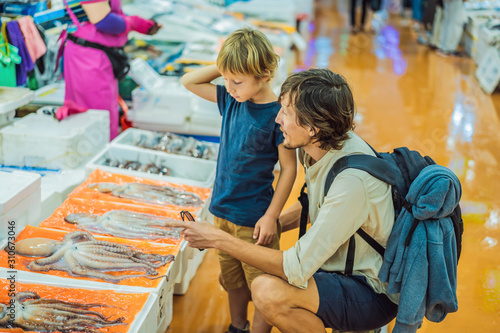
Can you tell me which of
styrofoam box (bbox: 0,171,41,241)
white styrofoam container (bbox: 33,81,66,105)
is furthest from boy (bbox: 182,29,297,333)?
white styrofoam container (bbox: 33,81,66,105)

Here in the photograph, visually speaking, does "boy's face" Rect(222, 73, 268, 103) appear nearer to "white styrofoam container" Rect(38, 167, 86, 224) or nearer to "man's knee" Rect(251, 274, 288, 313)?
"man's knee" Rect(251, 274, 288, 313)

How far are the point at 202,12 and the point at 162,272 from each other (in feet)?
18.5

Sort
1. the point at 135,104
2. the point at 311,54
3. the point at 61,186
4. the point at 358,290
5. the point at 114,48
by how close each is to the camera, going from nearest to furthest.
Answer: the point at 358,290 → the point at 61,186 → the point at 114,48 → the point at 135,104 → the point at 311,54

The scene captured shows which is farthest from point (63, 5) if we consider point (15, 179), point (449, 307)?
point (449, 307)

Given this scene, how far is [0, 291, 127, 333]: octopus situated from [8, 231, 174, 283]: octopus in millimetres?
192

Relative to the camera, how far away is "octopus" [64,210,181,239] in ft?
7.82

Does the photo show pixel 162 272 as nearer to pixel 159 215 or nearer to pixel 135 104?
pixel 159 215

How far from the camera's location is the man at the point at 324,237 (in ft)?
5.97

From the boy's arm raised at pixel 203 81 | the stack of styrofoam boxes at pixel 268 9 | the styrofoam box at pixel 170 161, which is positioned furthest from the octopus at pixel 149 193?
the stack of styrofoam boxes at pixel 268 9

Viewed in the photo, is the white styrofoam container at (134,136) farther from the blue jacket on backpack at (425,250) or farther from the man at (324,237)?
the blue jacket on backpack at (425,250)

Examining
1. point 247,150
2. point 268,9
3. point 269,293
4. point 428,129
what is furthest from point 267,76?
point 268,9

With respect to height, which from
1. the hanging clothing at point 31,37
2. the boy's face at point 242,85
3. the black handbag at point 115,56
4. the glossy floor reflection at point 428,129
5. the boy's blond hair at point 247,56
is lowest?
the glossy floor reflection at point 428,129

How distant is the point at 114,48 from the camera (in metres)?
3.80

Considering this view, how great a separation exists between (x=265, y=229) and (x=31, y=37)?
221cm
